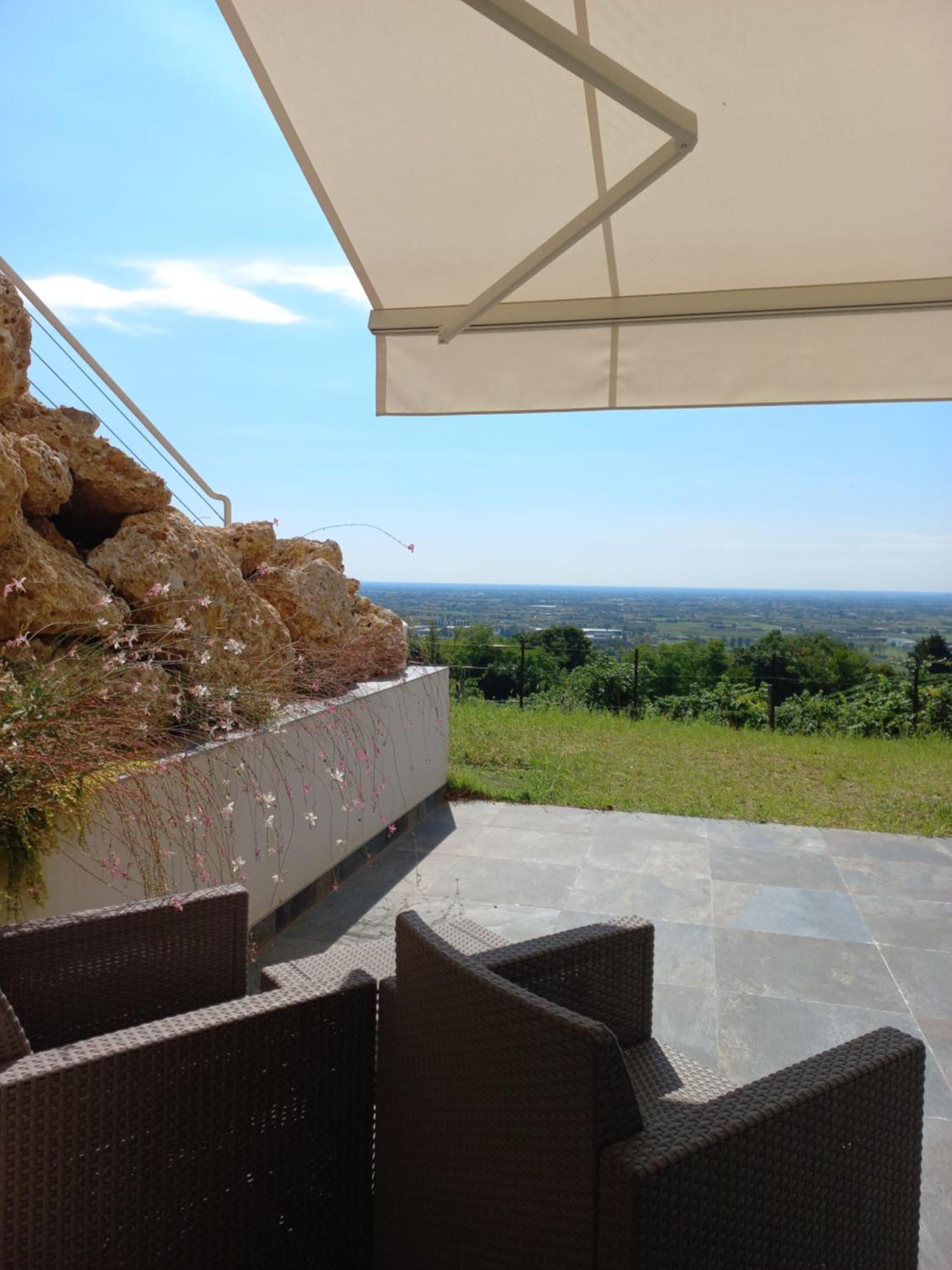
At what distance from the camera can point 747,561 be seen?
140ft

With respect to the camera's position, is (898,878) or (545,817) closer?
(898,878)

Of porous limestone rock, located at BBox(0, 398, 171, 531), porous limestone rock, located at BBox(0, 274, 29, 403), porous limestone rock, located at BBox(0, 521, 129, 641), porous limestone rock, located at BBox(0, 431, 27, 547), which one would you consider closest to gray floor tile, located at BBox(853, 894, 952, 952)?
porous limestone rock, located at BBox(0, 521, 129, 641)

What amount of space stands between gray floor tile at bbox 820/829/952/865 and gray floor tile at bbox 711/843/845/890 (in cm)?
25

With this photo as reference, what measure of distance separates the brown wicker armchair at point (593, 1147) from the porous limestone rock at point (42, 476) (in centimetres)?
242

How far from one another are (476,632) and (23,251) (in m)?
7.68

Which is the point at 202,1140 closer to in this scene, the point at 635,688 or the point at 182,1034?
the point at 182,1034

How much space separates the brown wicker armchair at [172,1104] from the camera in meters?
1.40

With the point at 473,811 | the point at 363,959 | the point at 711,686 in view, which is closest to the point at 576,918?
the point at 473,811

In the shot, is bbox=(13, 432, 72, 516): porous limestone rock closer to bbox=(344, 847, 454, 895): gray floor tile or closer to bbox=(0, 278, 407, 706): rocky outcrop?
bbox=(0, 278, 407, 706): rocky outcrop

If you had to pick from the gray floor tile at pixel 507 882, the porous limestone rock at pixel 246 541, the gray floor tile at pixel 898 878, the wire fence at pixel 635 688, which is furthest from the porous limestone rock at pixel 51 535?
the wire fence at pixel 635 688

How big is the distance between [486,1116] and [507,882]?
10.9 feet

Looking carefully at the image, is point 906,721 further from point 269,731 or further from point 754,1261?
point 754,1261

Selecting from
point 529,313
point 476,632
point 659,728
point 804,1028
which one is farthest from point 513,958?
point 476,632

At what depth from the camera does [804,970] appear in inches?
145
